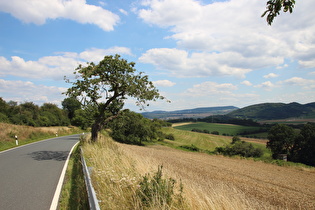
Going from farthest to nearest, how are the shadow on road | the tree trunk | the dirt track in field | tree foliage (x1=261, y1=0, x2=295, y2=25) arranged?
the tree trunk
the shadow on road
the dirt track in field
tree foliage (x1=261, y1=0, x2=295, y2=25)

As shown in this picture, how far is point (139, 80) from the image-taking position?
14641 millimetres

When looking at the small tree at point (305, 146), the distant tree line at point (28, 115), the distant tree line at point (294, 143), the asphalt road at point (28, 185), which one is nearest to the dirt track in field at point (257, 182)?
the asphalt road at point (28, 185)

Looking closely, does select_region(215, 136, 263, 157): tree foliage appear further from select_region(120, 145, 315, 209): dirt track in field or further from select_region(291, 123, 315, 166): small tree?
select_region(120, 145, 315, 209): dirt track in field

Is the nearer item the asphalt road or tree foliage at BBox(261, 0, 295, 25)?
tree foliage at BBox(261, 0, 295, 25)

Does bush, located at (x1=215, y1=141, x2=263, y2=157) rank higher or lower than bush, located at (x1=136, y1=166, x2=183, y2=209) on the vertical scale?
lower

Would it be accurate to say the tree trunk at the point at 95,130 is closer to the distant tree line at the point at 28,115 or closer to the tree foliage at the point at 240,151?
the distant tree line at the point at 28,115

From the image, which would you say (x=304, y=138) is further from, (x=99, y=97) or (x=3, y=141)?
(x=3, y=141)

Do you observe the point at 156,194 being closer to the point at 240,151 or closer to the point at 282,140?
the point at 240,151

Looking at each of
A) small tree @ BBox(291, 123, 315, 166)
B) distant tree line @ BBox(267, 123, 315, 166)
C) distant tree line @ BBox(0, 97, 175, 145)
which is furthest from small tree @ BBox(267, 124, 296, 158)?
distant tree line @ BBox(0, 97, 175, 145)

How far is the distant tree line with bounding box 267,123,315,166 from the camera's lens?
48.9 m

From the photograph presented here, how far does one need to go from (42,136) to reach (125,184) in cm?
2662

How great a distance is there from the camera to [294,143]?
2052 inches

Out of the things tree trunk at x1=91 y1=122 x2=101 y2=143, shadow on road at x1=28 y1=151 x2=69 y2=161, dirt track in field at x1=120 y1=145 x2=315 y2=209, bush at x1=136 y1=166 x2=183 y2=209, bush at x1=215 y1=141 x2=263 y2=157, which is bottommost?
bush at x1=215 y1=141 x2=263 y2=157

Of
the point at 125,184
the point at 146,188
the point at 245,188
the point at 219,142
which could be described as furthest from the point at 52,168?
the point at 219,142
